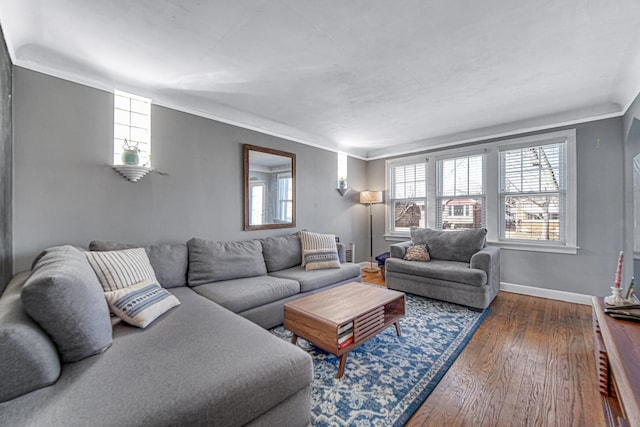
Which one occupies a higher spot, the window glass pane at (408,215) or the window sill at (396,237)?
the window glass pane at (408,215)

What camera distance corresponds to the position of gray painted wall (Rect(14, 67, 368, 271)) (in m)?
2.11

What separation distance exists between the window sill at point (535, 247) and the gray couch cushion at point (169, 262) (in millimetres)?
4139

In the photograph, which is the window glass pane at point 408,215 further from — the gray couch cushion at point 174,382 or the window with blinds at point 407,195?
the gray couch cushion at point 174,382

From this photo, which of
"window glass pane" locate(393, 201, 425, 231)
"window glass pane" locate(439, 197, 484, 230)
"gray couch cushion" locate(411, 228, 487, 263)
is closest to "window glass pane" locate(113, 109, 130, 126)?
"gray couch cushion" locate(411, 228, 487, 263)

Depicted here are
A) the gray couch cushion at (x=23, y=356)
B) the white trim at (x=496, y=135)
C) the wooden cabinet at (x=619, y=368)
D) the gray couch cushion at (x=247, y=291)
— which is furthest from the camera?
the white trim at (x=496, y=135)

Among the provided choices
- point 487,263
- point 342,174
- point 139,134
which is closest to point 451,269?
point 487,263

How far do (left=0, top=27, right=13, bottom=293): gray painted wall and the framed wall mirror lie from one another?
2.01 meters

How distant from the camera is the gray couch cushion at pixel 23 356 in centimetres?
92

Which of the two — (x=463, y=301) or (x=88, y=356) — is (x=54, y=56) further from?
(x=463, y=301)

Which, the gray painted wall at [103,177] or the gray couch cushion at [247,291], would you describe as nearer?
the gray painted wall at [103,177]

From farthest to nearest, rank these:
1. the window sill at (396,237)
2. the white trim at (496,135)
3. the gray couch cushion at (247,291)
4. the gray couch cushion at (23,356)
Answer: the window sill at (396,237) < the white trim at (496,135) < the gray couch cushion at (247,291) < the gray couch cushion at (23,356)

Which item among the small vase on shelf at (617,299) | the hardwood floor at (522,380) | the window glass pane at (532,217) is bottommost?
the hardwood floor at (522,380)

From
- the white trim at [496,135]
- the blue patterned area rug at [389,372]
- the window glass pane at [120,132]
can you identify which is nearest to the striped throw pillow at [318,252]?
the blue patterned area rug at [389,372]

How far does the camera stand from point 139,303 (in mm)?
1679
